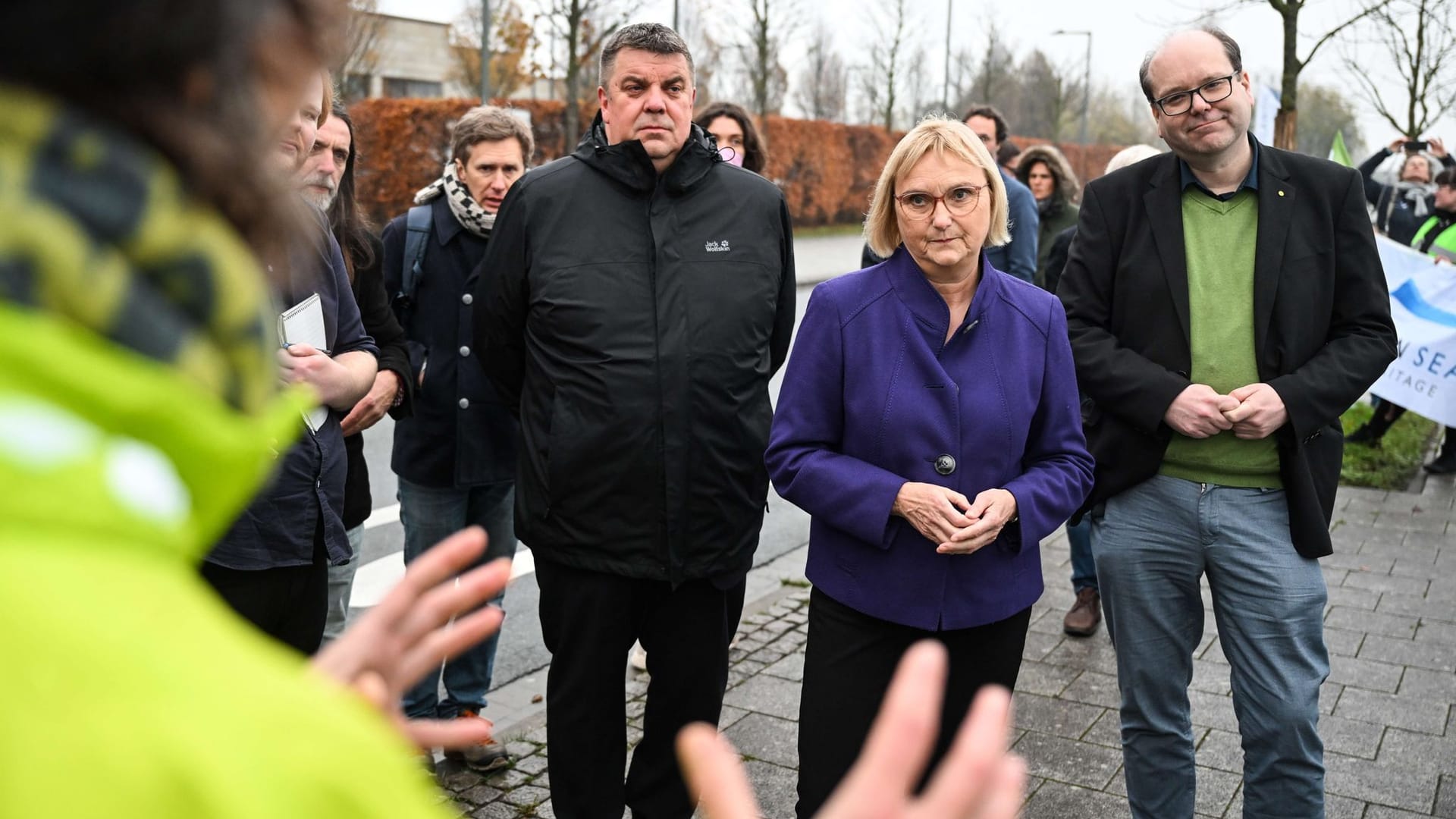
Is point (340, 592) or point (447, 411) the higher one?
point (447, 411)

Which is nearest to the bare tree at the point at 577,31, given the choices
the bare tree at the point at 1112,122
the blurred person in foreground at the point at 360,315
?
the blurred person in foreground at the point at 360,315

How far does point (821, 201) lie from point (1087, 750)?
35.9 metres

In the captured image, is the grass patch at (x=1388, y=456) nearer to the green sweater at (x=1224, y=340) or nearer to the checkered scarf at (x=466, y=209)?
the green sweater at (x=1224, y=340)

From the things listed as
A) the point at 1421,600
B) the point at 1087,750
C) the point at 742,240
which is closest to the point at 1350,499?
the point at 1421,600

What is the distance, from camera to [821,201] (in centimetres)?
3988

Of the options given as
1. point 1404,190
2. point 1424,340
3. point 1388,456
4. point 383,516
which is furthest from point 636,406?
point 1404,190

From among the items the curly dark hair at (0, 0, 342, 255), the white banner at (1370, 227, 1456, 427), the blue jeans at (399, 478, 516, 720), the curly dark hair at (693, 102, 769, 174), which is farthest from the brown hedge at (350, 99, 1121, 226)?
the curly dark hair at (0, 0, 342, 255)

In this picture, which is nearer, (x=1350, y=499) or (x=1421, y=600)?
(x=1421, y=600)

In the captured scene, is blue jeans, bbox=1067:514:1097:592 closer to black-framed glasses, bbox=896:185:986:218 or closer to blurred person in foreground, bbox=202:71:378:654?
black-framed glasses, bbox=896:185:986:218

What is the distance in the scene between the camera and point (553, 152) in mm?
27625

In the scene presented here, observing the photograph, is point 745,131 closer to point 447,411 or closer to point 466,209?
point 466,209

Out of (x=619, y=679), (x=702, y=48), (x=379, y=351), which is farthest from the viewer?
(x=702, y=48)

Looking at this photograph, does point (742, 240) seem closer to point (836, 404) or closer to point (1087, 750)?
point (836, 404)

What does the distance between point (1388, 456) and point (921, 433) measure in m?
8.58
